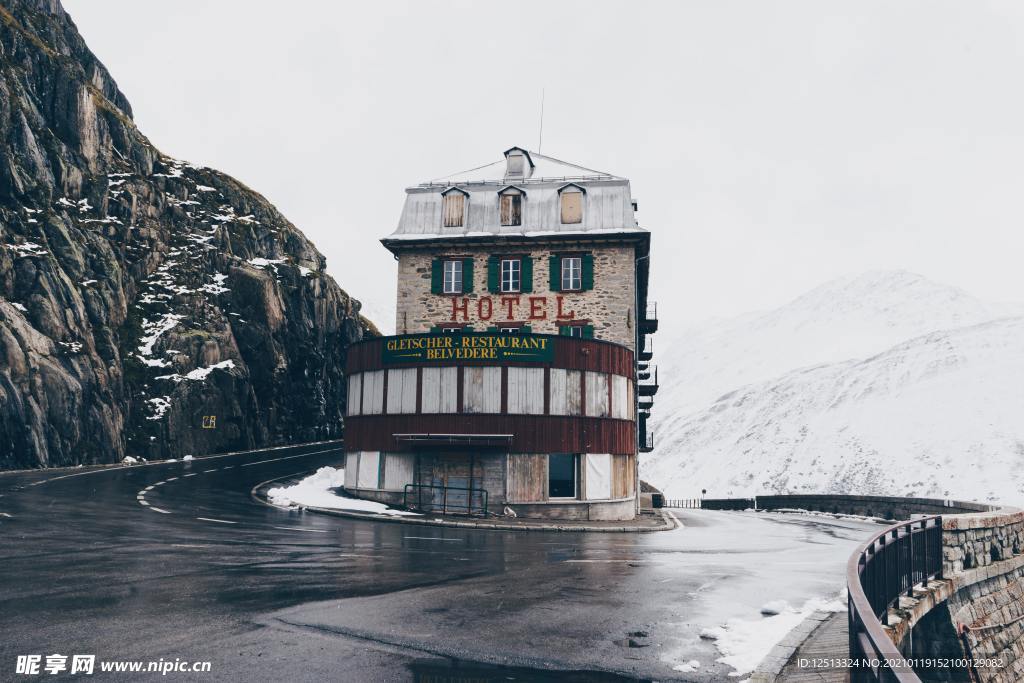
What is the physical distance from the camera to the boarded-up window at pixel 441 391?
2767 centimetres

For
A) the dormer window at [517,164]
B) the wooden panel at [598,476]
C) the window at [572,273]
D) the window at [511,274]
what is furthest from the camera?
the dormer window at [517,164]

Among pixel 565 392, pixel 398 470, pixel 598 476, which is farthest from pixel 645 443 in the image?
pixel 398 470

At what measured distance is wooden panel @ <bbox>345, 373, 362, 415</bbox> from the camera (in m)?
29.8

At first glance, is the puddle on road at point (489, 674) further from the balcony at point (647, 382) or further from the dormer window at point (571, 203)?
the balcony at point (647, 382)

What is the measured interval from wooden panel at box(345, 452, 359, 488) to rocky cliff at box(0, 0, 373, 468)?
18.0m

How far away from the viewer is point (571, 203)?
119 feet

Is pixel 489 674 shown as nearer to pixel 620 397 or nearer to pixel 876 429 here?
pixel 620 397

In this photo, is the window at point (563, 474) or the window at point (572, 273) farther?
the window at point (572, 273)

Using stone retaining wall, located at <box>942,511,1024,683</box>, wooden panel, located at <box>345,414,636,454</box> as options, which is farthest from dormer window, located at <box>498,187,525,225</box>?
stone retaining wall, located at <box>942,511,1024,683</box>

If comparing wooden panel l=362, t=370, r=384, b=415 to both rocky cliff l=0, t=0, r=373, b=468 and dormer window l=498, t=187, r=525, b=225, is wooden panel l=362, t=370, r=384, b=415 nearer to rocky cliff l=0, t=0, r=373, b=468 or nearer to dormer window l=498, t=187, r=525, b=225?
dormer window l=498, t=187, r=525, b=225

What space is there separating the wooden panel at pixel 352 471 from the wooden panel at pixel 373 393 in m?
1.80

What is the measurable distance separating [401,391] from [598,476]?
7.97m

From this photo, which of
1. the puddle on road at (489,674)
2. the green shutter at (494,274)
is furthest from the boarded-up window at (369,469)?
the puddle on road at (489,674)

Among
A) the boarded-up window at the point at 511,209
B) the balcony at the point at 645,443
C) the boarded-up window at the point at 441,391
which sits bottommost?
the balcony at the point at 645,443
